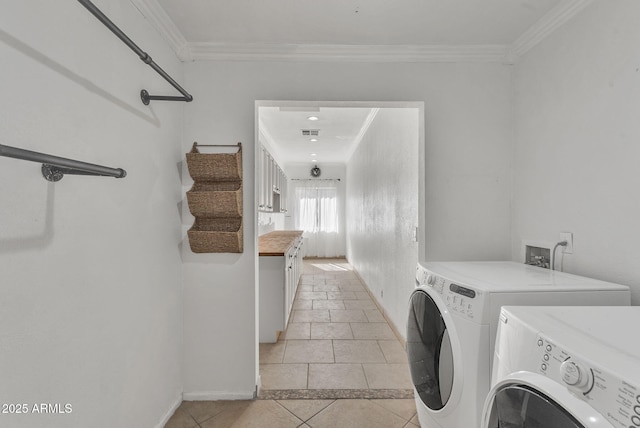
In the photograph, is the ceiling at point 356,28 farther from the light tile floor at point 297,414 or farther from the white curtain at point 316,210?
the white curtain at point 316,210

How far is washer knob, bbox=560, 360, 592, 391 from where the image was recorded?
2.09ft

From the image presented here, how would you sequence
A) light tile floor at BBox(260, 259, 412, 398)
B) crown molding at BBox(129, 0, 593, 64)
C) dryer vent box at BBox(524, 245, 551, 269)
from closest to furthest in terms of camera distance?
1. dryer vent box at BBox(524, 245, 551, 269)
2. crown molding at BBox(129, 0, 593, 64)
3. light tile floor at BBox(260, 259, 412, 398)

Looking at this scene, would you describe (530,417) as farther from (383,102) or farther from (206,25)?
(206,25)

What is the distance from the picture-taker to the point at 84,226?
3.78 ft

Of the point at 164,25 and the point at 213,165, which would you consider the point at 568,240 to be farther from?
the point at 164,25

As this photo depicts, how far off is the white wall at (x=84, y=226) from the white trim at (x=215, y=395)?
0.68 ft

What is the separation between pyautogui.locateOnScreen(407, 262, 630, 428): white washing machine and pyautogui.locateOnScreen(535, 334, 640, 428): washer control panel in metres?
0.43

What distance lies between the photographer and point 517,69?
1.99 metres

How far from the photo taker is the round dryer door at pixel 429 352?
4.38 feet

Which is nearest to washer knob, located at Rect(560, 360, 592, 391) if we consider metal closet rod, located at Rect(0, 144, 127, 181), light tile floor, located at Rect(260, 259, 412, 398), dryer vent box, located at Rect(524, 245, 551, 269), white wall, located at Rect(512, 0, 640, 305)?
white wall, located at Rect(512, 0, 640, 305)

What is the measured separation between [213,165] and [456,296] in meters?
1.53

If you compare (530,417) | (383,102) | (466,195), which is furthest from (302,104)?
(530,417)

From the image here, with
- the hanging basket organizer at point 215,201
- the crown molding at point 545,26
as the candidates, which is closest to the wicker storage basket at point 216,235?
the hanging basket organizer at point 215,201

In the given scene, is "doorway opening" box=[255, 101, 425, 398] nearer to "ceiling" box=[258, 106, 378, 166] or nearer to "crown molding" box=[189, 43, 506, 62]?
"ceiling" box=[258, 106, 378, 166]
